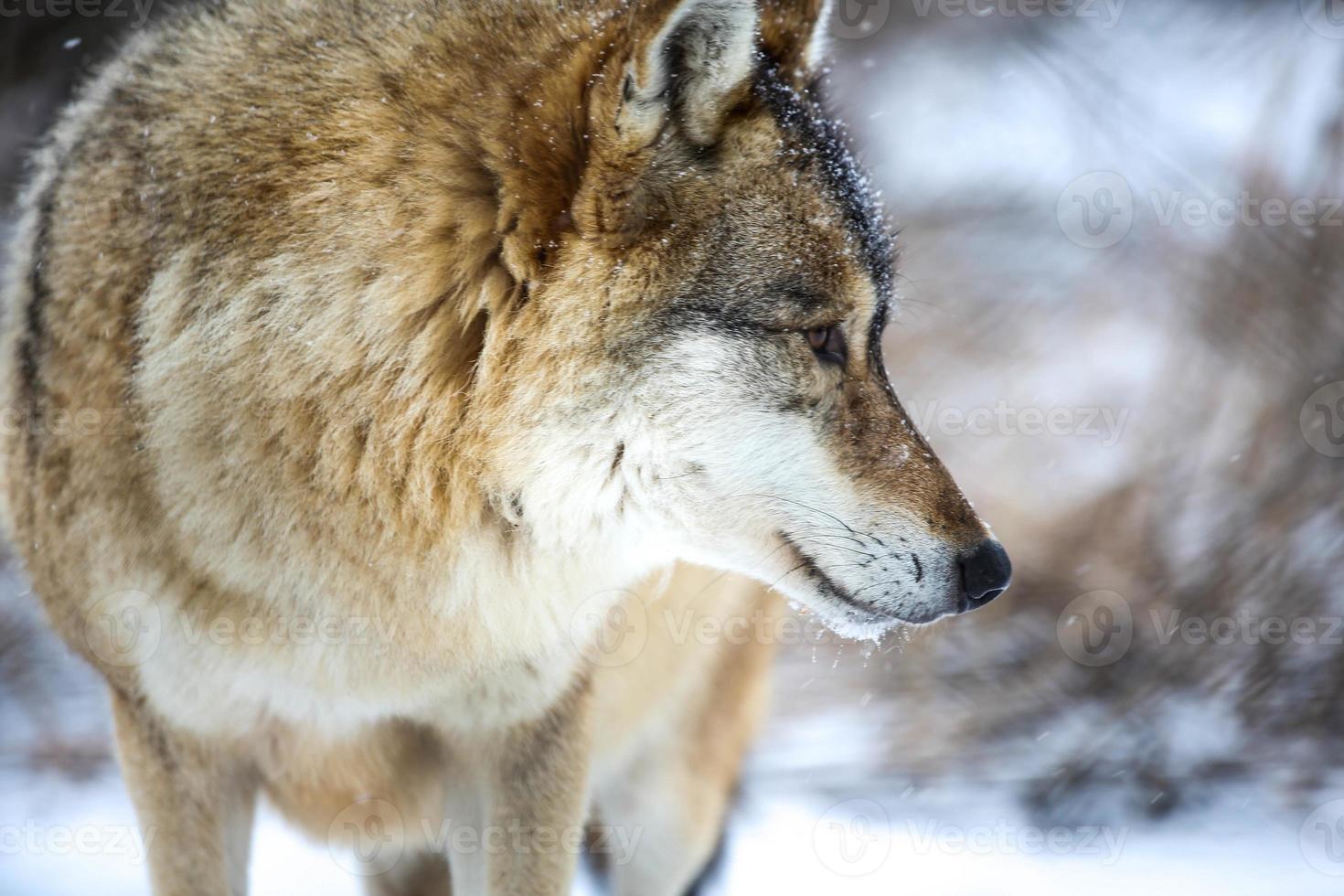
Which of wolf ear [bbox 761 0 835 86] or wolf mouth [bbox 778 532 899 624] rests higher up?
wolf ear [bbox 761 0 835 86]

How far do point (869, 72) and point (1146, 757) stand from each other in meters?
2.76

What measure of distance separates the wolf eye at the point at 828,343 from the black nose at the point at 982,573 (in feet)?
1.22

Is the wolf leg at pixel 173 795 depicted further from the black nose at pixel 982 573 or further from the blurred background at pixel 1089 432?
the blurred background at pixel 1089 432

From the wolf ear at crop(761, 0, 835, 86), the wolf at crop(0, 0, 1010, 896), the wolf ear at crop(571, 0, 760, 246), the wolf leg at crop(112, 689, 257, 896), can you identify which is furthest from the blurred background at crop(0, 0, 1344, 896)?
the wolf ear at crop(571, 0, 760, 246)

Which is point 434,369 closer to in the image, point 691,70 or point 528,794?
point 691,70

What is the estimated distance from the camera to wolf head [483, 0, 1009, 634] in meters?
1.65

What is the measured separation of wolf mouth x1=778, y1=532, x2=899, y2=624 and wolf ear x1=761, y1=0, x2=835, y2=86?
32.4 inches

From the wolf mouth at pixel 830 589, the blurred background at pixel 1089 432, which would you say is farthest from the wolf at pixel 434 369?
the blurred background at pixel 1089 432

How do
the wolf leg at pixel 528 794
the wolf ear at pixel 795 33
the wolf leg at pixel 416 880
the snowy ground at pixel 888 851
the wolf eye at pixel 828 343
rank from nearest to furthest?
the wolf eye at pixel 828 343, the wolf ear at pixel 795 33, the wolf leg at pixel 528 794, the wolf leg at pixel 416 880, the snowy ground at pixel 888 851

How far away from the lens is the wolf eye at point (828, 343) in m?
1.76

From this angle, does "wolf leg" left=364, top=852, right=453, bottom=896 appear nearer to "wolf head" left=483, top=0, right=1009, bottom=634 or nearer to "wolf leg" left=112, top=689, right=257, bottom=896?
"wolf leg" left=112, top=689, right=257, bottom=896

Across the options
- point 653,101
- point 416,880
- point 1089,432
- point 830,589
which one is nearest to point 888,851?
point 416,880

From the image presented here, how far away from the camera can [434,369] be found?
1687 mm

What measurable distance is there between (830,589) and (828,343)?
40 centimetres
